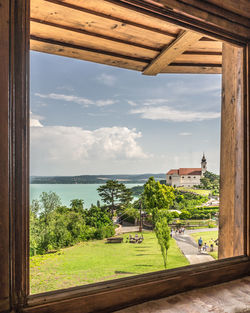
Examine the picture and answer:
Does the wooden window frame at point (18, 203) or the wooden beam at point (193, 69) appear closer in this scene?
the wooden window frame at point (18, 203)

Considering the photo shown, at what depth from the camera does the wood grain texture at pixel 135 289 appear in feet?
1.95

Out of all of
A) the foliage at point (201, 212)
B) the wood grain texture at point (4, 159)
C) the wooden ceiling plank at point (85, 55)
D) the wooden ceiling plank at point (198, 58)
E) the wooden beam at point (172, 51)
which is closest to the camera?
the wood grain texture at point (4, 159)

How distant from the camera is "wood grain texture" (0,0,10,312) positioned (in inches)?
21.3

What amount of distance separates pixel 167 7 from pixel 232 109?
53 centimetres

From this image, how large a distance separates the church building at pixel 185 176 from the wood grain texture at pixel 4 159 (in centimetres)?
318

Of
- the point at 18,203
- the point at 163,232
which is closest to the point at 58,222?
the point at 163,232

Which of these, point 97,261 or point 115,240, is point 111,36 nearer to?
point 115,240

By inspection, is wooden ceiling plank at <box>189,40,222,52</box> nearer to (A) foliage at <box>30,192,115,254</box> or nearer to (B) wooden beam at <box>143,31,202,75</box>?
(B) wooden beam at <box>143,31,202,75</box>

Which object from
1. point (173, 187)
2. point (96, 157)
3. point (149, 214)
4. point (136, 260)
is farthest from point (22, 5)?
point (136, 260)

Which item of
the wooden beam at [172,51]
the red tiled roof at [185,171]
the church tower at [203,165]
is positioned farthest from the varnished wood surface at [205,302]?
the red tiled roof at [185,171]

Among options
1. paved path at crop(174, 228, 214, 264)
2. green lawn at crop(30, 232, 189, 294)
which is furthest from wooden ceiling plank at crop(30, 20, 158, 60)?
paved path at crop(174, 228, 214, 264)

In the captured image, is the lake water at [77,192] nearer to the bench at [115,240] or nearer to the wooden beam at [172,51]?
the bench at [115,240]

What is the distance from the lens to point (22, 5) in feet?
1.98

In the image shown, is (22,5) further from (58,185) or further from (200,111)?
(200,111)
